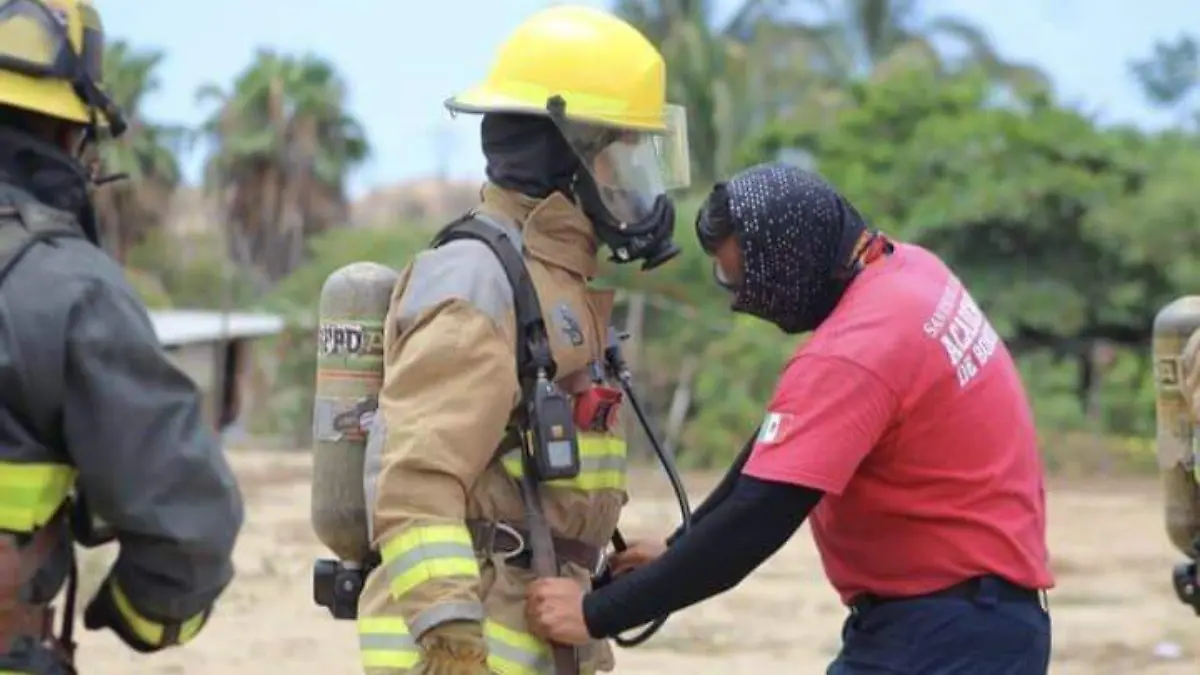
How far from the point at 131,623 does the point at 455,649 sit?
0.61 metres

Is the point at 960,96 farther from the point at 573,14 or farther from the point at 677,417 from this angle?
the point at 573,14

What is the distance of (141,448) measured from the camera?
2961 mm

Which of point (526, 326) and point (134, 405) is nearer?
point (134, 405)

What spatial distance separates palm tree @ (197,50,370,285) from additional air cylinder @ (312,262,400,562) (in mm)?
40468

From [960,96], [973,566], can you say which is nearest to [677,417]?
[960,96]

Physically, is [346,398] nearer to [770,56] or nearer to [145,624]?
[145,624]

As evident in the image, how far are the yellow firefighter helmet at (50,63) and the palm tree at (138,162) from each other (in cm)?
3722

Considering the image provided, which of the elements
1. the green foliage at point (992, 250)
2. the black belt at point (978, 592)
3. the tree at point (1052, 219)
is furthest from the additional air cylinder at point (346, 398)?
the tree at point (1052, 219)

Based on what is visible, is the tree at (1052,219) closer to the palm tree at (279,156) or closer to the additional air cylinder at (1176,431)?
the additional air cylinder at (1176,431)

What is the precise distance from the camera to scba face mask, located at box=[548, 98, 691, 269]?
396cm

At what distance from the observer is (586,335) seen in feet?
12.8

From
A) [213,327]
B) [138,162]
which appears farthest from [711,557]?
[138,162]

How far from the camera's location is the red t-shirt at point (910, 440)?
360 centimetres

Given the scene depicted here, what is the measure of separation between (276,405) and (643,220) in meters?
24.4
